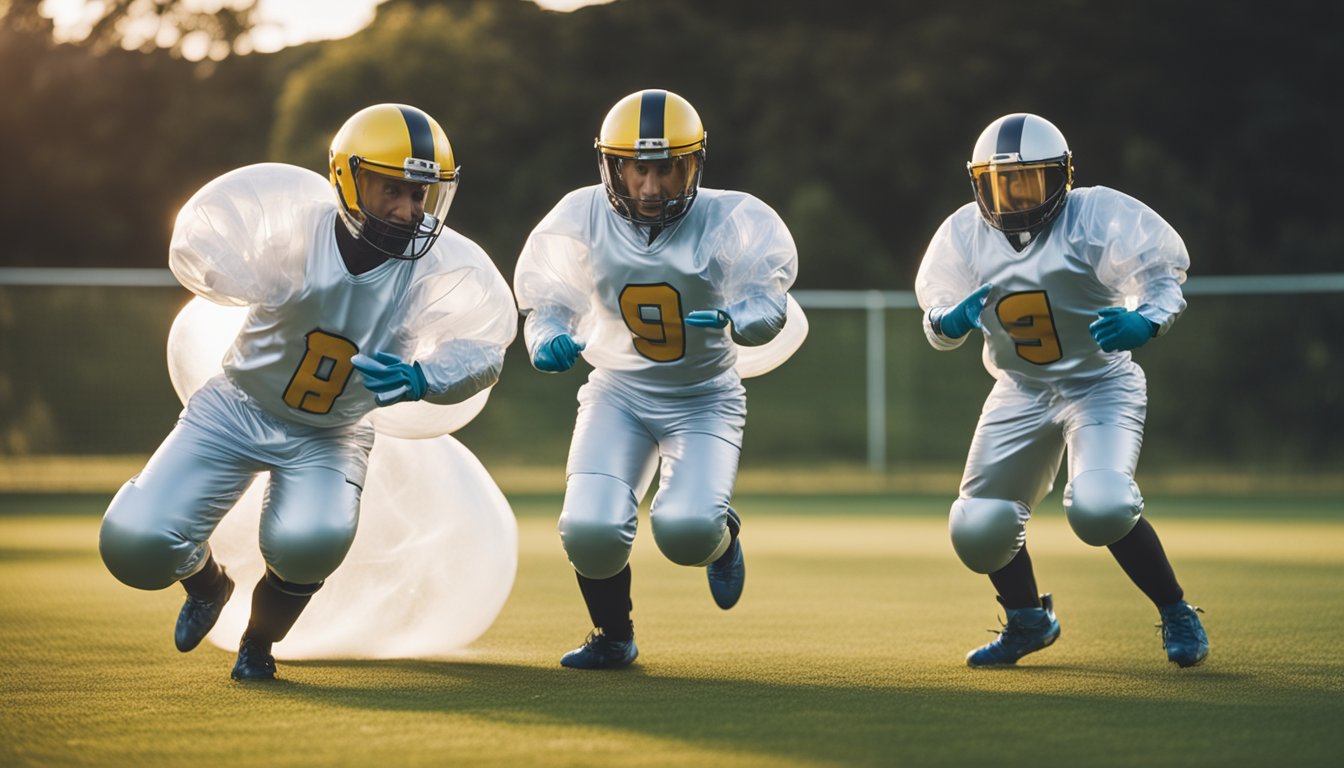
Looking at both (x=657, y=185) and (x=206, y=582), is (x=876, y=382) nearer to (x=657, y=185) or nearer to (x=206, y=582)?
(x=657, y=185)

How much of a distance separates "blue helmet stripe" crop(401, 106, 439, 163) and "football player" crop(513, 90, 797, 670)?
0.62m

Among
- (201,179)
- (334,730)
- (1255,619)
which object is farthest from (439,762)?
(201,179)

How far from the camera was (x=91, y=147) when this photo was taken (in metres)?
32.0

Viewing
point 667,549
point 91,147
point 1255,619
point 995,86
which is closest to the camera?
point 667,549

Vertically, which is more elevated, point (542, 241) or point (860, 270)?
point (542, 241)

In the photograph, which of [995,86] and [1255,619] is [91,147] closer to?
[995,86]

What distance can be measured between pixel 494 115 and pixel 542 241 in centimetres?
2510

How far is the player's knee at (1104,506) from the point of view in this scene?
519cm

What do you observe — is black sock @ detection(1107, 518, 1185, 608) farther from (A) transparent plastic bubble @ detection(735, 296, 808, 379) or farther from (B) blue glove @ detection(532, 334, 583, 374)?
(B) blue glove @ detection(532, 334, 583, 374)

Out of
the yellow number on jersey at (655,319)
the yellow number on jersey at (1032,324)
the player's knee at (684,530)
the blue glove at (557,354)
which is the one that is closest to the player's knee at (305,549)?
the blue glove at (557,354)

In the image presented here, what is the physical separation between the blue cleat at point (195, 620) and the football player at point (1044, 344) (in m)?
2.53

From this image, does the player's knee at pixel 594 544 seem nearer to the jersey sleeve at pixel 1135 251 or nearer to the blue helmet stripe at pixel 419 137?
the blue helmet stripe at pixel 419 137

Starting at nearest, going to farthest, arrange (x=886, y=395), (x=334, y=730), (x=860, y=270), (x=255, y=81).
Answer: (x=334, y=730)
(x=886, y=395)
(x=860, y=270)
(x=255, y=81)

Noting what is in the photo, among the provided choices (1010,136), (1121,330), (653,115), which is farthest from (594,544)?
(1010,136)
